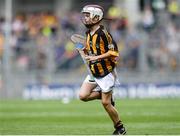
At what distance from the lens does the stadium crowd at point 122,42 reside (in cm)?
3003

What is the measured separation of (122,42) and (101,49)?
53.3ft

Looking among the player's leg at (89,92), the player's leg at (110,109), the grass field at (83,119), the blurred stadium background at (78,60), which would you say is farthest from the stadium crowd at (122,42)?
the player's leg at (110,109)

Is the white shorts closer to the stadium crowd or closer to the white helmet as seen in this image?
the white helmet

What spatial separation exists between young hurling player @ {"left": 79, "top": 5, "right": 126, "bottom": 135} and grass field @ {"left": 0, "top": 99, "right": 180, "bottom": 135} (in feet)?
2.02

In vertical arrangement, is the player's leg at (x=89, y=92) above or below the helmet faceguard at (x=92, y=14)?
below

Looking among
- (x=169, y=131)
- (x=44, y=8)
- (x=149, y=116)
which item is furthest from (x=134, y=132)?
(x=44, y=8)

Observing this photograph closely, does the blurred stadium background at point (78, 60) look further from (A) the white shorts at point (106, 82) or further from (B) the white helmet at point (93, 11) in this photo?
(B) the white helmet at point (93, 11)

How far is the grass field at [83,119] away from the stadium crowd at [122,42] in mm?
6215

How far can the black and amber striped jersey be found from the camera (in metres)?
14.0

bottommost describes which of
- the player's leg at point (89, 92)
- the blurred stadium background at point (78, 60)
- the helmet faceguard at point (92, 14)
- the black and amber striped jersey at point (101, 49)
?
the blurred stadium background at point (78, 60)

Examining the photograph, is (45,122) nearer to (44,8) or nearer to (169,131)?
(169,131)

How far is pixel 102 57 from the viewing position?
13.9 metres

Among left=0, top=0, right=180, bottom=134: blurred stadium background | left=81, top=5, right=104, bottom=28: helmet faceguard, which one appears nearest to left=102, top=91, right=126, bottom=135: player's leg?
left=81, top=5, right=104, bottom=28: helmet faceguard

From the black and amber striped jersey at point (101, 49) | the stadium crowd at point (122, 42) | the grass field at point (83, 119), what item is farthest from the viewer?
the stadium crowd at point (122, 42)
